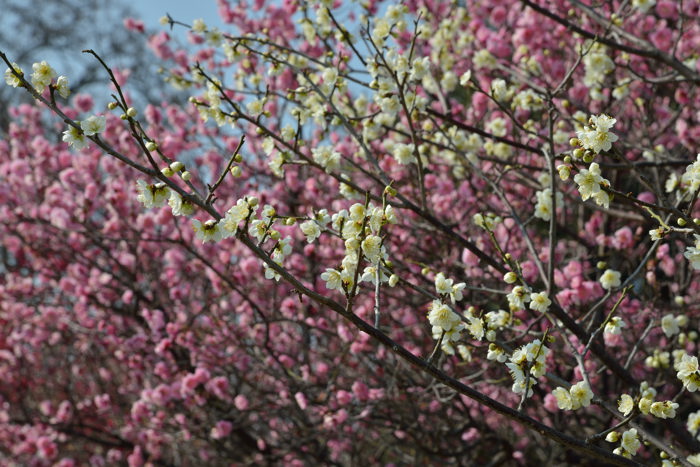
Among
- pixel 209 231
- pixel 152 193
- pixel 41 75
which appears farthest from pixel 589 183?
pixel 41 75

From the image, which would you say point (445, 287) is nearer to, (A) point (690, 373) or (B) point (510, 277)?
(B) point (510, 277)

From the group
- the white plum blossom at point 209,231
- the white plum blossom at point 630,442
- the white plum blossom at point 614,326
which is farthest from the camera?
the white plum blossom at point 614,326

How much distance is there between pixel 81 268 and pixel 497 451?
4026 millimetres

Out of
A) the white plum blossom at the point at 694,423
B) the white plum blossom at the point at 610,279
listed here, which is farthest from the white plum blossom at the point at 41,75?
the white plum blossom at the point at 694,423

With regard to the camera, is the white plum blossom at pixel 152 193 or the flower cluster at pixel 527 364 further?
the flower cluster at pixel 527 364

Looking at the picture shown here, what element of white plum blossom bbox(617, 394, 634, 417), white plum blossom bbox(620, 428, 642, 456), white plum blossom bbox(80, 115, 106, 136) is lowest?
white plum blossom bbox(620, 428, 642, 456)

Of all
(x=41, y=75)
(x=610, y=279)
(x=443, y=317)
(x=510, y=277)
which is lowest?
(x=443, y=317)

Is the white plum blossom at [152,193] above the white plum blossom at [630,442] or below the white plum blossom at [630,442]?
above

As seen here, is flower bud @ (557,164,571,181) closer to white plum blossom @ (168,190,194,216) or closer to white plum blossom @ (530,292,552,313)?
white plum blossom @ (530,292,552,313)

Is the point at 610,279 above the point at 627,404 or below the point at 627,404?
above

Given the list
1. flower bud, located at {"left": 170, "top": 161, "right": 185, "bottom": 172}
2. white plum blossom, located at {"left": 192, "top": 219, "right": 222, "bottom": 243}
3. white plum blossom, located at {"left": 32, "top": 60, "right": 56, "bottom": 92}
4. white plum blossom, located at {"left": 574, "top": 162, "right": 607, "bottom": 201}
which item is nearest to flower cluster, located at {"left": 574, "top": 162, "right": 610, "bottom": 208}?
white plum blossom, located at {"left": 574, "top": 162, "right": 607, "bottom": 201}

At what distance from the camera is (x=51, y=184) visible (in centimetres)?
689

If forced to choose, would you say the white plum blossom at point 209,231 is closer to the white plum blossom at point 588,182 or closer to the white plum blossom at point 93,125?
the white plum blossom at point 93,125

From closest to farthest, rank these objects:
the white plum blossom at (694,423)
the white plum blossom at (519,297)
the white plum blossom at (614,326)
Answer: the white plum blossom at (614,326)
the white plum blossom at (519,297)
the white plum blossom at (694,423)
